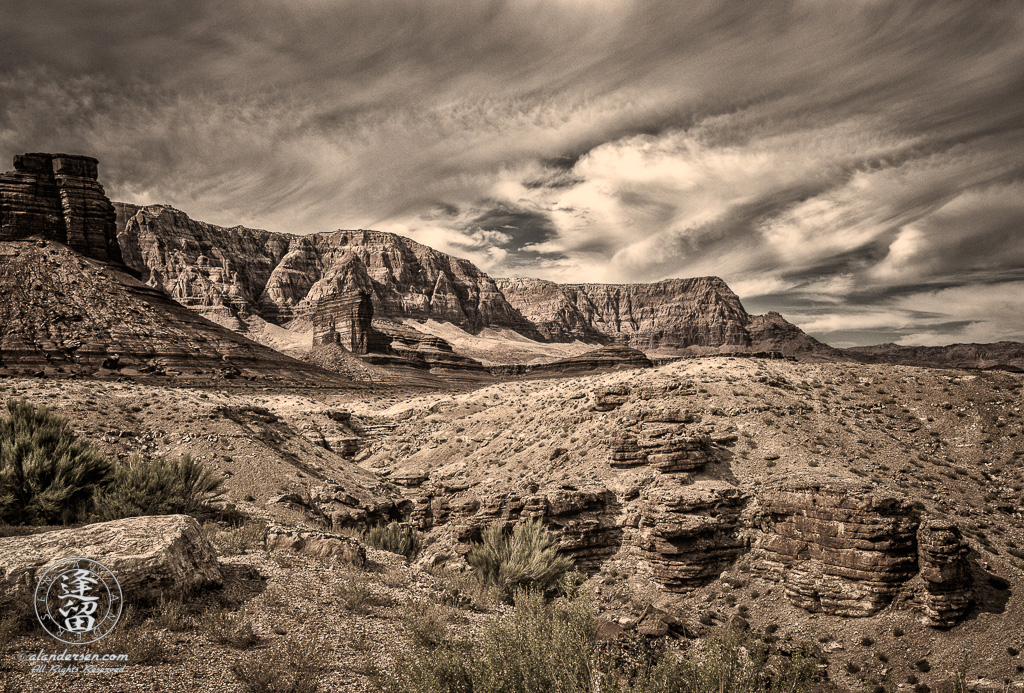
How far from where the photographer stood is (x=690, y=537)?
1474 cm

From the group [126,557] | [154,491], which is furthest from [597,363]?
[126,557]

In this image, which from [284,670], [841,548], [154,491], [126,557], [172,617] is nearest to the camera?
[284,670]

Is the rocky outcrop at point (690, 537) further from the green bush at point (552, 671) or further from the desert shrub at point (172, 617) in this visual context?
the desert shrub at point (172, 617)

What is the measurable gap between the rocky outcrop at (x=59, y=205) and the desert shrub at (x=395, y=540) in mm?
70311

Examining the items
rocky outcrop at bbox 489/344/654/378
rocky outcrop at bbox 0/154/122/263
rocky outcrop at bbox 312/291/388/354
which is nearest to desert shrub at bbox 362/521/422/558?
rocky outcrop at bbox 0/154/122/263

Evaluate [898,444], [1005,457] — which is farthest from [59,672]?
[1005,457]

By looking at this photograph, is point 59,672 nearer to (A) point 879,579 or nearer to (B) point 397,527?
(B) point 397,527

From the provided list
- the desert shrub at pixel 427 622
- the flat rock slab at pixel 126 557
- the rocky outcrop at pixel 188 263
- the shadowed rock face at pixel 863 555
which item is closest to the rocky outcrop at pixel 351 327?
the rocky outcrop at pixel 188 263

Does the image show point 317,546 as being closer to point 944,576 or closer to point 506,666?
point 506,666

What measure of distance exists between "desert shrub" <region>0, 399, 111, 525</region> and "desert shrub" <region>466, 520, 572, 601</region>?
8.76 meters

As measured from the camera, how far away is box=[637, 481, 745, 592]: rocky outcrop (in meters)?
14.6

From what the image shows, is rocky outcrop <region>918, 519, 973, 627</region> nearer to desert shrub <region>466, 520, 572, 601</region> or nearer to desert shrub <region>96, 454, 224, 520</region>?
desert shrub <region>466, 520, 572, 601</region>

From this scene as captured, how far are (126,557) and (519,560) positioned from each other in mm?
8669

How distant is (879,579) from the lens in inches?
487
